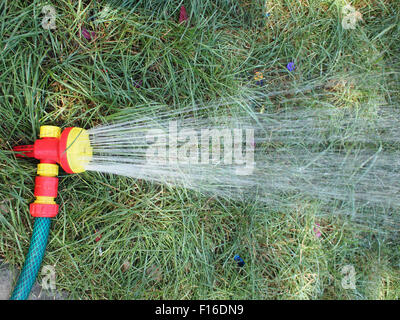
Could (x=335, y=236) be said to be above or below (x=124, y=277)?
above

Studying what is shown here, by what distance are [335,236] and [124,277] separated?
4.50ft

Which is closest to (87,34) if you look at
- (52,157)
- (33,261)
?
(52,157)

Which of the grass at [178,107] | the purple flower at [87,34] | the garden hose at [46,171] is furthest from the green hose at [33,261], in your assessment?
the purple flower at [87,34]

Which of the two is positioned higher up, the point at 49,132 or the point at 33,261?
the point at 49,132

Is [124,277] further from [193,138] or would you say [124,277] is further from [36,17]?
[36,17]

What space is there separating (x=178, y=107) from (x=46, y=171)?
837 mm

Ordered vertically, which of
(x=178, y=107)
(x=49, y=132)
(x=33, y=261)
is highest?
(x=178, y=107)

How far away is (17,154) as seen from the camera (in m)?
1.76

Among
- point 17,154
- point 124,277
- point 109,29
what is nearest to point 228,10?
point 109,29

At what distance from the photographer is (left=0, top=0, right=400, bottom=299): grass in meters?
1.78

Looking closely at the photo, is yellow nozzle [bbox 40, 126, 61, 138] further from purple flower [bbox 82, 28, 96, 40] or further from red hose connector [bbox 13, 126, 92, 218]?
purple flower [bbox 82, 28, 96, 40]

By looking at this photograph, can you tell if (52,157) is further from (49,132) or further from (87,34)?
(87,34)

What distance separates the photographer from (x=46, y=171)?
1.63m

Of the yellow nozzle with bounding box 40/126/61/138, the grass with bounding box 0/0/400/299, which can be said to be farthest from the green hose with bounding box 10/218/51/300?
the yellow nozzle with bounding box 40/126/61/138
